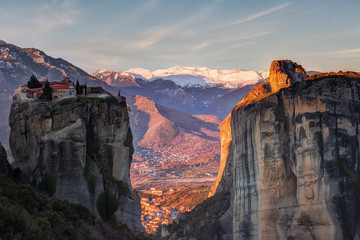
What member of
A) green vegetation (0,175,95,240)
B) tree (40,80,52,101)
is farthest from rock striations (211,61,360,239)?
green vegetation (0,175,95,240)

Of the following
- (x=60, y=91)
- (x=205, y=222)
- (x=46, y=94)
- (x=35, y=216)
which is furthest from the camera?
(x=205, y=222)

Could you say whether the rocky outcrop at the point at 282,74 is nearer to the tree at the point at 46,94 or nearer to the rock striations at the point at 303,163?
the rock striations at the point at 303,163

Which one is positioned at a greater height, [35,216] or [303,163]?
[303,163]

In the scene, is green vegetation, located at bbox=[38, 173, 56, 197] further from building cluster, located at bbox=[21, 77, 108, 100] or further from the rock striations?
the rock striations

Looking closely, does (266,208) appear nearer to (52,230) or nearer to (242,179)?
(242,179)

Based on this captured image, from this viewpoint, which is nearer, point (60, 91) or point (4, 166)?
point (4, 166)

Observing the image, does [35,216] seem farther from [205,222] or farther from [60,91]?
[205,222]

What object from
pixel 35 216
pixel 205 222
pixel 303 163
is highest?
pixel 303 163

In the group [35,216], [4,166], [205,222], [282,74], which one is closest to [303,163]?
[282,74]
